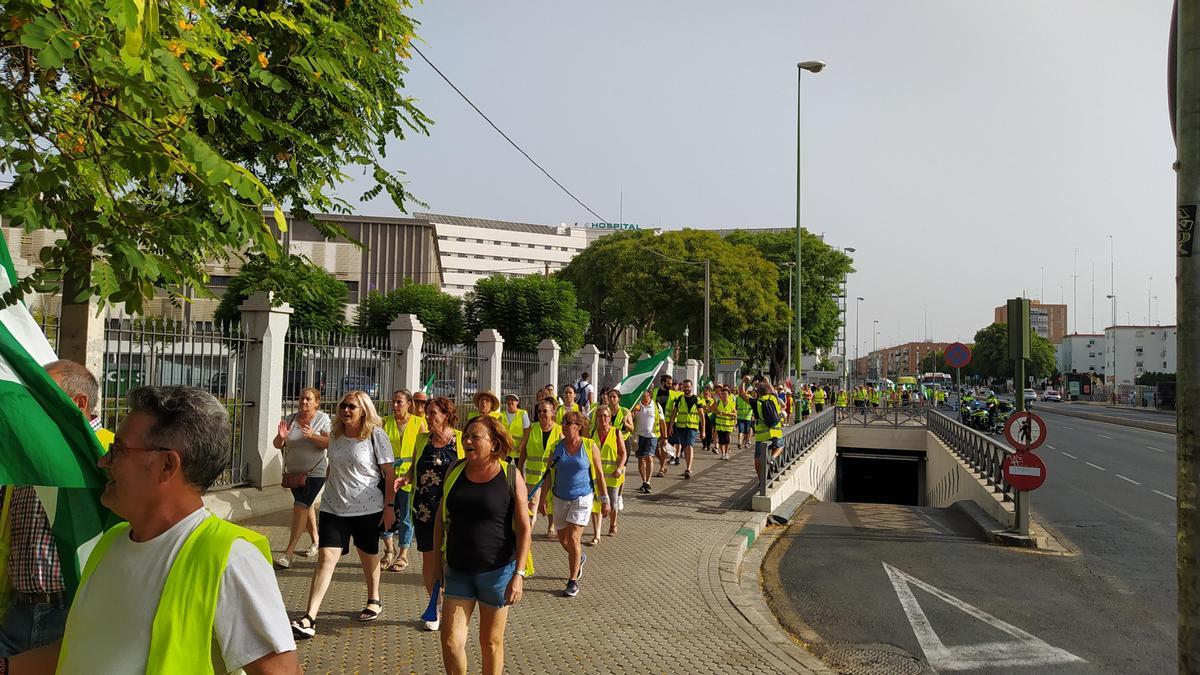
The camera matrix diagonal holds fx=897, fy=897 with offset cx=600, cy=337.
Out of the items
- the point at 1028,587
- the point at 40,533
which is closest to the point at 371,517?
the point at 40,533

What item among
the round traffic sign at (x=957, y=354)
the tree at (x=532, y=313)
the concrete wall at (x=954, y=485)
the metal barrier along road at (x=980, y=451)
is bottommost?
the concrete wall at (x=954, y=485)

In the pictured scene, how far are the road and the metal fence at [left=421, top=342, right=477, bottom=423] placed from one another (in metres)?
6.40

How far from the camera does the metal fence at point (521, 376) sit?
1819cm

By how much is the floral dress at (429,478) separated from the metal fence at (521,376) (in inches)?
439

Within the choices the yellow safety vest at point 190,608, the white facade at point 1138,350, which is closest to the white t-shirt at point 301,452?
the yellow safety vest at point 190,608

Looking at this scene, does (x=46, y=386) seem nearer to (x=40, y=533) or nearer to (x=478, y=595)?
(x=40, y=533)

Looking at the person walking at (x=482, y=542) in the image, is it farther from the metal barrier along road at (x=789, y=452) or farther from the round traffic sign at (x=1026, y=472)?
the metal barrier along road at (x=789, y=452)

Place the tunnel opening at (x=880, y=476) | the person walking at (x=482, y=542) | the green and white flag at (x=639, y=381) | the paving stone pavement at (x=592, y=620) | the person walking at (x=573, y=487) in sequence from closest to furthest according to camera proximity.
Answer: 1. the person walking at (x=482, y=542)
2. the paving stone pavement at (x=592, y=620)
3. the person walking at (x=573, y=487)
4. the green and white flag at (x=639, y=381)
5. the tunnel opening at (x=880, y=476)

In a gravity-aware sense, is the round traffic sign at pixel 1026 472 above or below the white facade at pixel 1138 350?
below

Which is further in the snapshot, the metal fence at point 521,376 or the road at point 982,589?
the metal fence at point 521,376

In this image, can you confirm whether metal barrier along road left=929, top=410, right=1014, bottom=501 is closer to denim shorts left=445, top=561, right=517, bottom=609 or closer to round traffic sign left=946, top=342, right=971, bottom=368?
round traffic sign left=946, top=342, right=971, bottom=368

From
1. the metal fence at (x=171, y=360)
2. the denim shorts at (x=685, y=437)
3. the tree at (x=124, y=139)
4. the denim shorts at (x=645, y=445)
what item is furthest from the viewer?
the denim shorts at (x=685, y=437)

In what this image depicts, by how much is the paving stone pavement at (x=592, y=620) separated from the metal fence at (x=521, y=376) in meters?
8.15

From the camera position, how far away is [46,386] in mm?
2365
